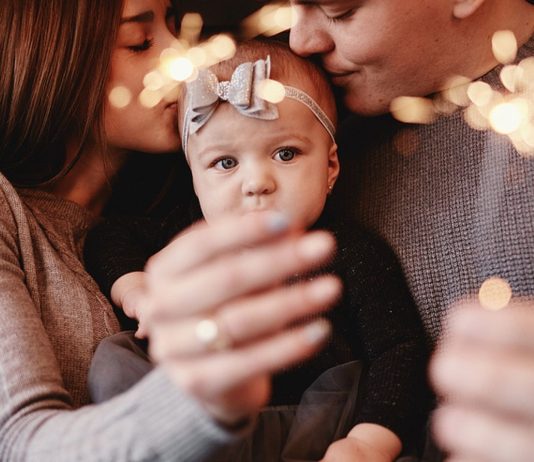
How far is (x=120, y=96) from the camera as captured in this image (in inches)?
53.4

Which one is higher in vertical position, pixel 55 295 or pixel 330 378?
pixel 55 295

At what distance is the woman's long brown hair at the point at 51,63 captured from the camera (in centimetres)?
129

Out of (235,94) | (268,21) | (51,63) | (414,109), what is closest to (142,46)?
(51,63)

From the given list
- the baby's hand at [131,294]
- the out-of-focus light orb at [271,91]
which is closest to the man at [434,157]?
the out-of-focus light orb at [271,91]

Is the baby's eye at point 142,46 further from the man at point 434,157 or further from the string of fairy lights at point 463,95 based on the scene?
the man at point 434,157

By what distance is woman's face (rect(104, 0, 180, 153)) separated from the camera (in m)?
1.35

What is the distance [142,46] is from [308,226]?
1.79 ft

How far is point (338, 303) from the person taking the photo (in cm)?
119

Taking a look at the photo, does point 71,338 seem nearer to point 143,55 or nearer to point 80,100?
point 80,100

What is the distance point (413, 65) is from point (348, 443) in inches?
28.0

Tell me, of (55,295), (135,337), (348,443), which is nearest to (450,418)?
(348,443)

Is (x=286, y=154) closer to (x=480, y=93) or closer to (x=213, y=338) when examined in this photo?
(x=480, y=93)

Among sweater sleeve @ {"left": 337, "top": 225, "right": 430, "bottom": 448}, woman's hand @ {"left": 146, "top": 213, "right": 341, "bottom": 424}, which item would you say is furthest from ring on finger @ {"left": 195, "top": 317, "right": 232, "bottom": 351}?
sweater sleeve @ {"left": 337, "top": 225, "right": 430, "bottom": 448}

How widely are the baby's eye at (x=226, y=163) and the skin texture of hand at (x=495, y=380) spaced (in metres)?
0.68
